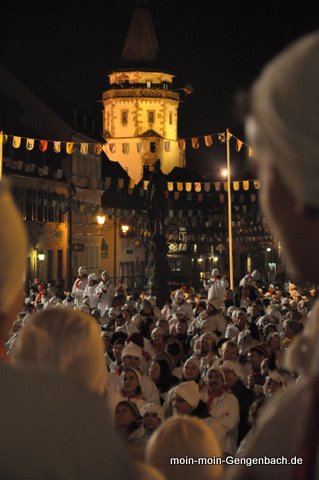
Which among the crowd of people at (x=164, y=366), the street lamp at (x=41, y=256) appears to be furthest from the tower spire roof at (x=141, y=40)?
the crowd of people at (x=164, y=366)

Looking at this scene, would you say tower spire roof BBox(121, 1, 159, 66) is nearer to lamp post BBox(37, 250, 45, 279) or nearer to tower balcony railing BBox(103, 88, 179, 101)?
tower balcony railing BBox(103, 88, 179, 101)

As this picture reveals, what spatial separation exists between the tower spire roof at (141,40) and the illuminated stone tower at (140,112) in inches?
9.9

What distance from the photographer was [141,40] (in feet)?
311

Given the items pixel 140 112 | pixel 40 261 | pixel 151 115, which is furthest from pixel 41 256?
pixel 151 115

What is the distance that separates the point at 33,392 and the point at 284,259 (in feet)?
1.42

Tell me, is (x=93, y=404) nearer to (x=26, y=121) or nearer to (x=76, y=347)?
(x=76, y=347)

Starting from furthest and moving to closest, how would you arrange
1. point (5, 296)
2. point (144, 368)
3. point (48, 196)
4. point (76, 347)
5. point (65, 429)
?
point (48, 196), point (144, 368), point (76, 347), point (5, 296), point (65, 429)

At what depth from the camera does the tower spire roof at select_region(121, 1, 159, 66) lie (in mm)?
93312

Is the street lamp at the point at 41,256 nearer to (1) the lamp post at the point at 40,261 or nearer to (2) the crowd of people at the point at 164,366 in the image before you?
(1) the lamp post at the point at 40,261

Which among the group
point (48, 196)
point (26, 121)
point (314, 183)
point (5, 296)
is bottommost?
point (5, 296)

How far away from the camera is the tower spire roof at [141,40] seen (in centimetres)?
9331

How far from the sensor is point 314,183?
1.38m

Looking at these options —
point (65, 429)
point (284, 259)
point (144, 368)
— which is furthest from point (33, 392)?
point (144, 368)

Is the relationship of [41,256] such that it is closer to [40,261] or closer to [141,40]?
[40,261]
